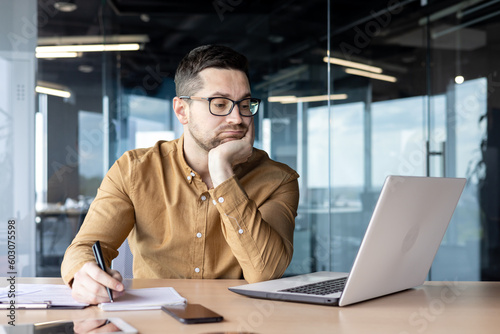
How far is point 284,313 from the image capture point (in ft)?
3.58

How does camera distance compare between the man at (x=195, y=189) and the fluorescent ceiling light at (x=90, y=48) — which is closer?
the man at (x=195, y=189)

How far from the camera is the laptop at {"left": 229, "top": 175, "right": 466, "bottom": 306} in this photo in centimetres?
105

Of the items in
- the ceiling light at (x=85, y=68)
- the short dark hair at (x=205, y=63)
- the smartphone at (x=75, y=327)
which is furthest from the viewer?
the ceiling light at (x=85, y=68)

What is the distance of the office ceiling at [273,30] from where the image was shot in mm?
4262

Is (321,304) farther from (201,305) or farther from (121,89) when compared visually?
(121,89)

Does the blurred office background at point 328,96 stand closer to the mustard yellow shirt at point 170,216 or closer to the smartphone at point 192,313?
the mustard yellow shirt at point 170,216

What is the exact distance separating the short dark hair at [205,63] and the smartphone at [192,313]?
912 millimetres

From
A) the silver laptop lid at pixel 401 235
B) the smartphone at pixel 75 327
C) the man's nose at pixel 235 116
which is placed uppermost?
the man's nose at pixel 235 116

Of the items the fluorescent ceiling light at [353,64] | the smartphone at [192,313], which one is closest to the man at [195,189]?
the smartphone at [192,313]

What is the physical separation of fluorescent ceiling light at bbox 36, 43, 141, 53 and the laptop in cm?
318

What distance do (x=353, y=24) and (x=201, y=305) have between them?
3.70m

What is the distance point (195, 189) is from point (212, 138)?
186 millimetres

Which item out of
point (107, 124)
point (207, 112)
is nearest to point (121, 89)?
point (107, 124)

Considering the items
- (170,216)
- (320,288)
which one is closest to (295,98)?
(170,216)
